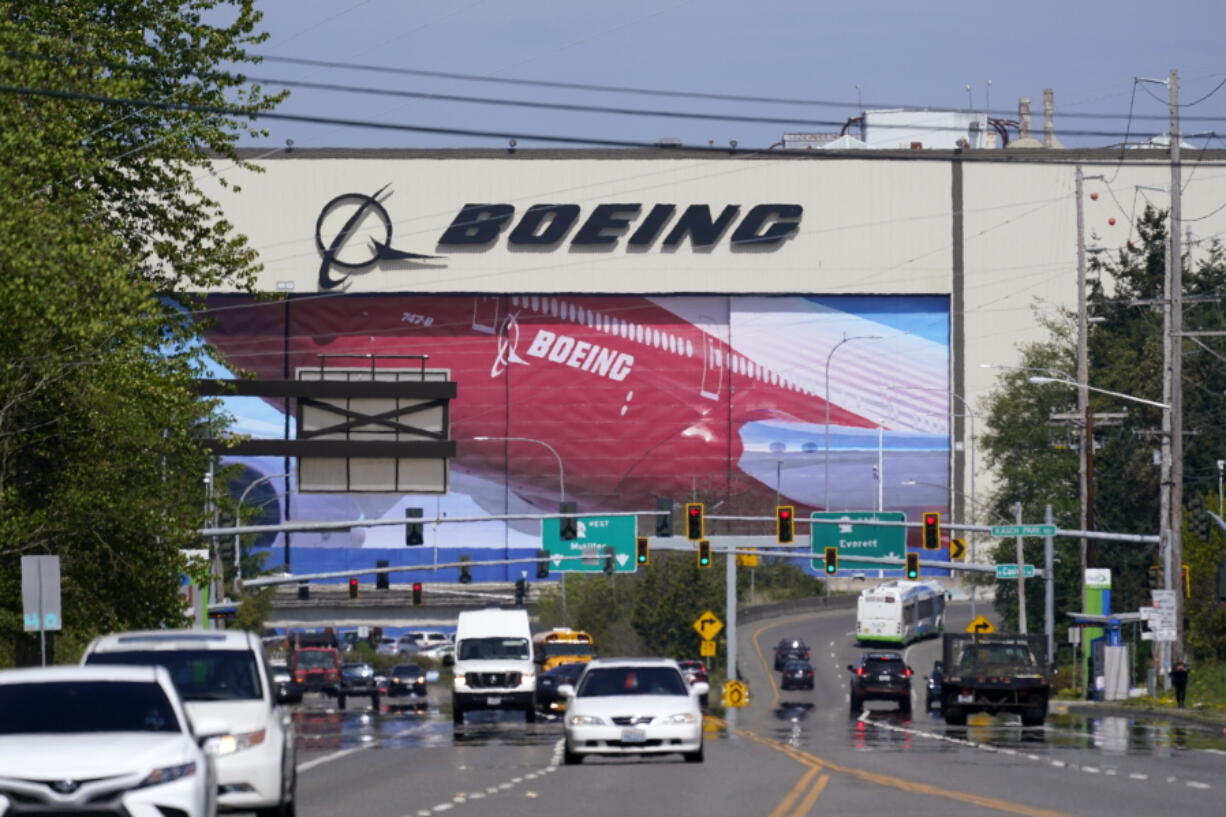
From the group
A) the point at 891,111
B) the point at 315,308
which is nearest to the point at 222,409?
the point at 315,308

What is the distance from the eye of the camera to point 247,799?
16688mm

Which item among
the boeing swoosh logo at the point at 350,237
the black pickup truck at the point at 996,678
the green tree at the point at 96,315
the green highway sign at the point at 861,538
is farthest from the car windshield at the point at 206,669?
the boeing swoosh logo at the point at 350,237

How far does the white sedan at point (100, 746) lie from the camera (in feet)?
41.8

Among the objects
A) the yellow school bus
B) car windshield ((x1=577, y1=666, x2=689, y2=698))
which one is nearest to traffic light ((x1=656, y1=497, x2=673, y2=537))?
the yellow school bus

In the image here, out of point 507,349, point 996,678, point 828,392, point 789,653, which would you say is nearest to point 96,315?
point 996,678

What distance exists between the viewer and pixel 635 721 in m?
27.4

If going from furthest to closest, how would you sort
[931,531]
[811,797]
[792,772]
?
1. [931,531]
2. [792,772]
3. [811,797]

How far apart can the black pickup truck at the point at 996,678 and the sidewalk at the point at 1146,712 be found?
12.2 ft

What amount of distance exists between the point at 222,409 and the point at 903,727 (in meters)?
72.8

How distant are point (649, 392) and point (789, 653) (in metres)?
31.5

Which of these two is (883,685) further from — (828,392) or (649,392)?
(649,392)

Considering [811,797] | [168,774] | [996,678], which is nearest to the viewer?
[168,774]

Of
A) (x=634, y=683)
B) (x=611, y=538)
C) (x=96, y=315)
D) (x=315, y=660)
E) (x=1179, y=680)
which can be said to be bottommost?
(x=315, y=660)

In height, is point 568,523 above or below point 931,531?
above
